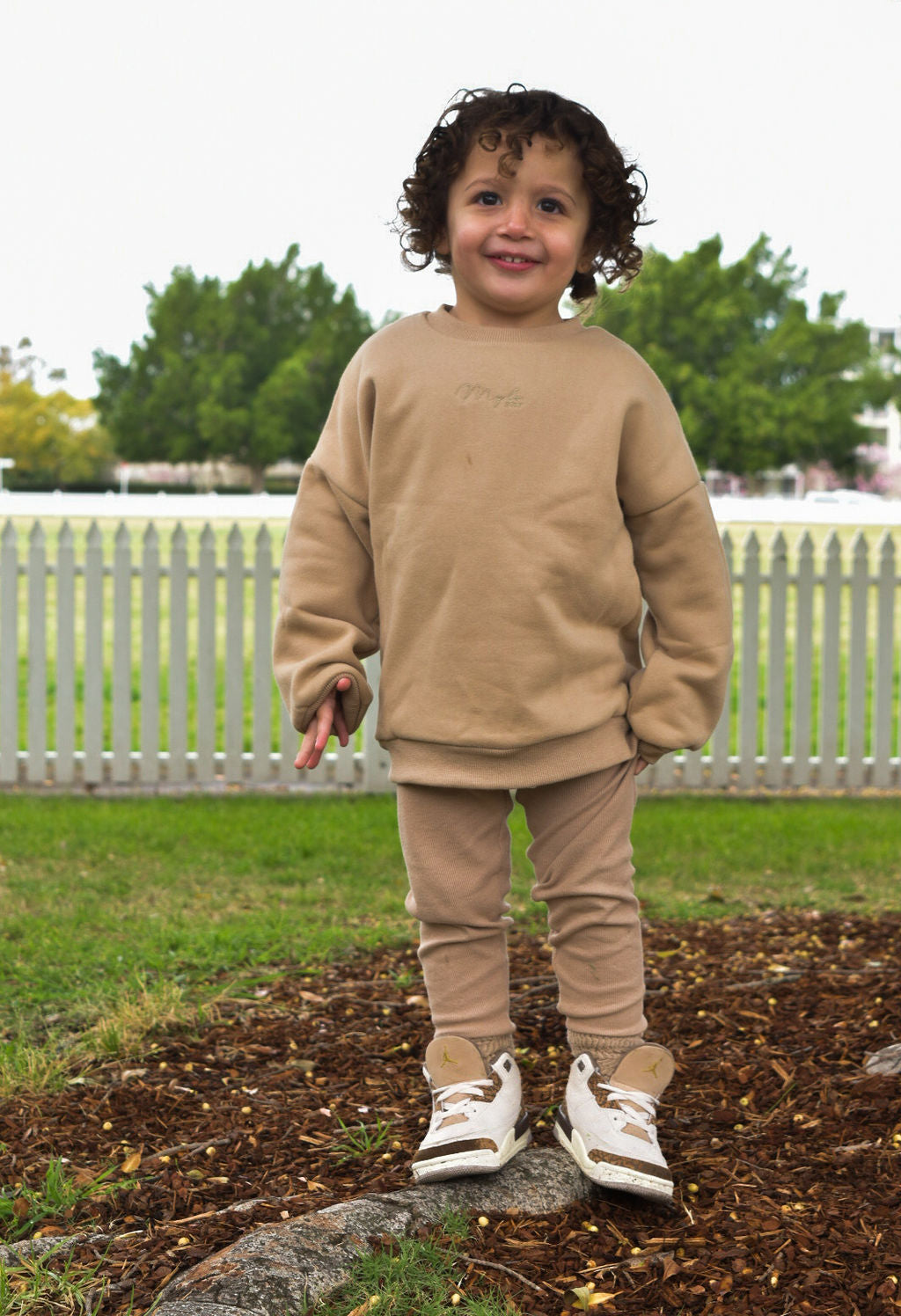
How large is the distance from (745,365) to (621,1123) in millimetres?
56679

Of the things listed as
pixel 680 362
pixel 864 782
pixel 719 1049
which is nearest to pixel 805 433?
pixel 680 362

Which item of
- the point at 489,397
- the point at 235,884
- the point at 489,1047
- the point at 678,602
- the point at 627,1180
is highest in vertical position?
the point at 489,397

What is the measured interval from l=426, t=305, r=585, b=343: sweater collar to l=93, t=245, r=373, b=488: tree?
2259 inches

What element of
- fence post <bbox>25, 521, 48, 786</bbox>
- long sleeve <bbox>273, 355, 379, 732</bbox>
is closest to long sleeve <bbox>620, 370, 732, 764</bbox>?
long sleeve <bbox>273, 355, 379, 732</bbox>

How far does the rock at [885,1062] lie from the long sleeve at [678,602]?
91 centimetres

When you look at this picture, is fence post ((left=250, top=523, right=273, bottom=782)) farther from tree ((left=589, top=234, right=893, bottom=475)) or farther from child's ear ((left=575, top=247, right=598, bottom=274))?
tree ((left=589, top=234, right=893, bottom=475))

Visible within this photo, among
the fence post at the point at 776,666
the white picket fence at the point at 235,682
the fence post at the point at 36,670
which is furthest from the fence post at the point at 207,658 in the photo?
the fence post at the point at 776,666

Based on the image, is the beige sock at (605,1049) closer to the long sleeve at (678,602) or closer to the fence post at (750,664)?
the long sleeve at (678,602)

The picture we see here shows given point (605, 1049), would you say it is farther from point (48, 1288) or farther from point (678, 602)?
point (48, 1288)

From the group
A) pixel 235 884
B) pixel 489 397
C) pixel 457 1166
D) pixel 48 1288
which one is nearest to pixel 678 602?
pixel 489 397

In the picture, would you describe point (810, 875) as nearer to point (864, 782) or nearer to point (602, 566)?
point (864, 782)

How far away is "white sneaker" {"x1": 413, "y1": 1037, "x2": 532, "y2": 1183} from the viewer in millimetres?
2322

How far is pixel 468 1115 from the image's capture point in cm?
239

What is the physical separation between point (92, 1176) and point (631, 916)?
43.7 inches
